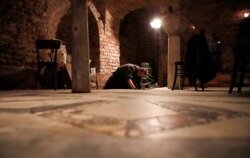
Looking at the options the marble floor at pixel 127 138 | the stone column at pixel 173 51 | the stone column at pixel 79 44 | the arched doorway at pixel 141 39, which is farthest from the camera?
the arched doorway at pixel 141 39

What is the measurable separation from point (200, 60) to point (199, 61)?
2 cm

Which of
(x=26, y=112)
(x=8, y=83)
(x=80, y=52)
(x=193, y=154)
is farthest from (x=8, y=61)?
(x=193, y=154)

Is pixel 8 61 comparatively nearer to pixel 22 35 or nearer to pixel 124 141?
pixel 22 35

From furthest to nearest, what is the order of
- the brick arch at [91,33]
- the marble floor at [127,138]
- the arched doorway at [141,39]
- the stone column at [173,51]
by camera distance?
the arched doorway at [141,39] < the brick arch at [91,33] < the stone column at [173,51] < the marble floor at [127,138]

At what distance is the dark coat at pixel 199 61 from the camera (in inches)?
174

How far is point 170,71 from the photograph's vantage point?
6094 mm

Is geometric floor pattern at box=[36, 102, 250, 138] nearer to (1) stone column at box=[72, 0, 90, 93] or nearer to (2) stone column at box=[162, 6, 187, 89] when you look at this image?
(1) stone column at box=[72, 0, 90, 93]

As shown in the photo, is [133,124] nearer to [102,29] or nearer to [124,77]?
[124,77]

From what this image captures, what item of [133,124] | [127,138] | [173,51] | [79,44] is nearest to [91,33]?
[173,51]

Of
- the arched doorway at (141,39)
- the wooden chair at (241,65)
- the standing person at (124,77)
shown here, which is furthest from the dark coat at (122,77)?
the arched doorway at (141,39)

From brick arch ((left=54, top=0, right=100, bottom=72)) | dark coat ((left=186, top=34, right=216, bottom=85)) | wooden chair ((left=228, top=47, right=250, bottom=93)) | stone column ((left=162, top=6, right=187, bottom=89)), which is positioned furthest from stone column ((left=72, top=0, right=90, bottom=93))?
brick arch ((left=54, top=0, right=100, bottom=72))

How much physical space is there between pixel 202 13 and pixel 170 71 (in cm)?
377

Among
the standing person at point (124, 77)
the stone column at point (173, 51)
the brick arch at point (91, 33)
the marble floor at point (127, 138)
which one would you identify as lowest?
the marble floor at point (127, 138)

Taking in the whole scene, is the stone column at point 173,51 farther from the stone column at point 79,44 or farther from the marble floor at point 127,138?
the marble floor at point 127,138
